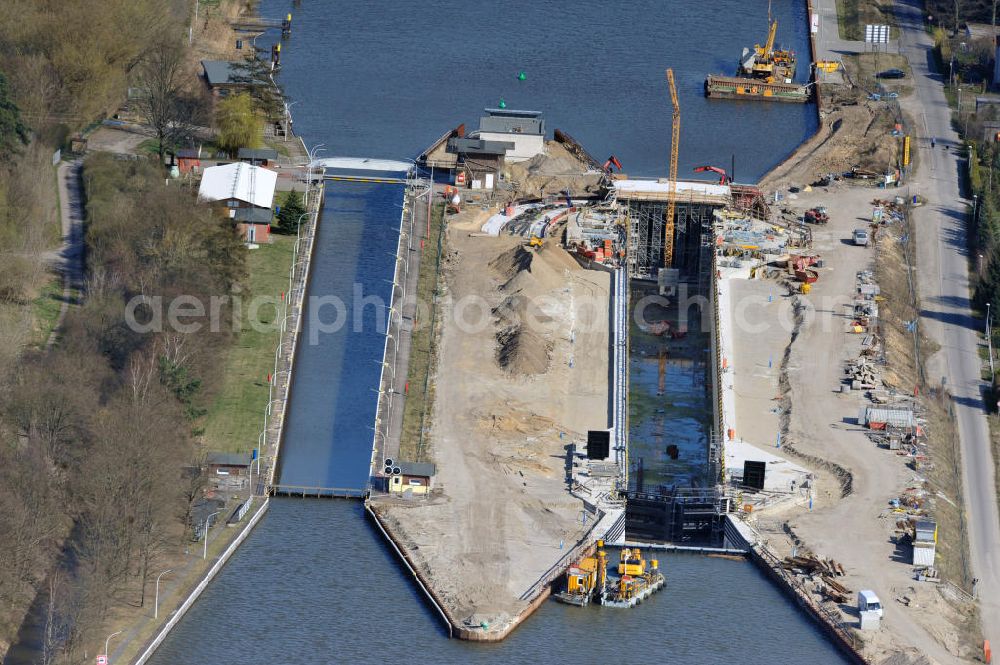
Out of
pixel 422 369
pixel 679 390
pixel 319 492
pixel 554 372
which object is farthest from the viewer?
pixel 679 390

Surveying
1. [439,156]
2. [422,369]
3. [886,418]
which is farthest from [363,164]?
[886,418]

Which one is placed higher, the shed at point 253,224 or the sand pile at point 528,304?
the shed at point 253,224

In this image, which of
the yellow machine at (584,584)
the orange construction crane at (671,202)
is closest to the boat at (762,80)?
the orange construction crane at (671,202)

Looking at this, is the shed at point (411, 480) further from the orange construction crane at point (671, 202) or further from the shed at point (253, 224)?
the orange construction crane at point (671, 202)

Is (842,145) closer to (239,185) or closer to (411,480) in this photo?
(239,185)

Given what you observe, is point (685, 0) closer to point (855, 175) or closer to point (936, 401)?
point (855, 175)

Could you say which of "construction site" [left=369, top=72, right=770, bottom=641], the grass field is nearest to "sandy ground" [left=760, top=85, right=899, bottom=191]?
"construction site" [left=369, top=72, right=770, bottom=641]
